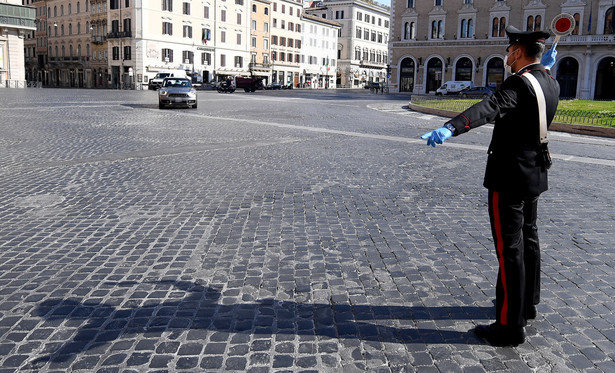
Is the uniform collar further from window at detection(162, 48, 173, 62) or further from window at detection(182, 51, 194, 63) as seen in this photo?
window at detection(182, 51, 194, 63)

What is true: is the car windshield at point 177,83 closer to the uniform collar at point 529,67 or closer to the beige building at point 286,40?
the uniform collar at point 529,67

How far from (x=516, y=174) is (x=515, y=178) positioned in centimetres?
2

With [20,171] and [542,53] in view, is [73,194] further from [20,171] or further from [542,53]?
[542,53]

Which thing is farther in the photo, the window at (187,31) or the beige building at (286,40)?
the beige building at (286,40)

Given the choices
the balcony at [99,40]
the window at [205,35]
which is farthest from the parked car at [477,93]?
the balcony at [99,40]

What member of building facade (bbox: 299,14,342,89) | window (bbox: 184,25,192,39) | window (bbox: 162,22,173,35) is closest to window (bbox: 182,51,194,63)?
window (bbox: 184,25,192,39)

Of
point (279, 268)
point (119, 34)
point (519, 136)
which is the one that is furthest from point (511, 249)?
point (119, 34)

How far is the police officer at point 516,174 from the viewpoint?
3.30 m

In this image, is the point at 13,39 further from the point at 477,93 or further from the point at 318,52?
the point at 318,52

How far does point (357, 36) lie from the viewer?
103 metres

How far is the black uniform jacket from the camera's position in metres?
3.25

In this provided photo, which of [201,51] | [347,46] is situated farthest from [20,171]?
[347,46]

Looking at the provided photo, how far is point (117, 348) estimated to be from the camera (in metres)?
3.27

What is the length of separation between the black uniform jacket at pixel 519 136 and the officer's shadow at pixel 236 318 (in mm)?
1012
